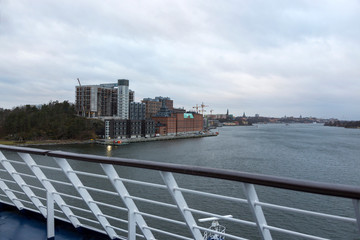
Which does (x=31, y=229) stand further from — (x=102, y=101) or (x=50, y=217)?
(x=102, y=101)

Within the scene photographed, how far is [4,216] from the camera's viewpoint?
1.28 m

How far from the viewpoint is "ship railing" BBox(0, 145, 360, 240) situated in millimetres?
525

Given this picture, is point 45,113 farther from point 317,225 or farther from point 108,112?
point 317,225

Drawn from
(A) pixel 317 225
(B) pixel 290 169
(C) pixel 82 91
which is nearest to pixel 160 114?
(C) pixel 82 91

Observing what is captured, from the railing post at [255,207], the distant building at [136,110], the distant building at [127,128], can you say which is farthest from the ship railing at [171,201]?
the distant building at [136,110]

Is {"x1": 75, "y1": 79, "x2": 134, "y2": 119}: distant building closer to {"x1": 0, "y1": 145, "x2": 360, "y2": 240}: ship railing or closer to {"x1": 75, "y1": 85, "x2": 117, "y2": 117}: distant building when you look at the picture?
{"x1": 75, "y1": 85, "x2": 117, "y2": 117}: distant building

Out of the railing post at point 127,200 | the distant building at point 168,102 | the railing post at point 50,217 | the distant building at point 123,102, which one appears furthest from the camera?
the distant building at point 168,102

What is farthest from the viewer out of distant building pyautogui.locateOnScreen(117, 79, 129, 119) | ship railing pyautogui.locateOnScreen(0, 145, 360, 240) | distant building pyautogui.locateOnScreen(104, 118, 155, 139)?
distant building pyautogui.locateOnScreen(117, 79, 129, 119)

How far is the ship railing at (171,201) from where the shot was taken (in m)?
0.52

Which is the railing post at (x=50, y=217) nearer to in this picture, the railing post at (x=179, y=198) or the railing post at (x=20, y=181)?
the railing post at (x=20, y=181)

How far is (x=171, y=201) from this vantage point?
5.90m

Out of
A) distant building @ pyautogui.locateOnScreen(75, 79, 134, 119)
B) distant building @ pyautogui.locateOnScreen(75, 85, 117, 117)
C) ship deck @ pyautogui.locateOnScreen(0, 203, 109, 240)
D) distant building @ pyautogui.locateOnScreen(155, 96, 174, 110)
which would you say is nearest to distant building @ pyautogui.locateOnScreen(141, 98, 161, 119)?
distant building @ pyautogui.locateOnScreen(155, 96, 174, 110)

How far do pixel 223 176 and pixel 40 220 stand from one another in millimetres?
1025

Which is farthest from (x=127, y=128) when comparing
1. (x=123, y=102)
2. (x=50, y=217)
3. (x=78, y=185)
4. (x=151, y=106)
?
(x=78, y=185)
